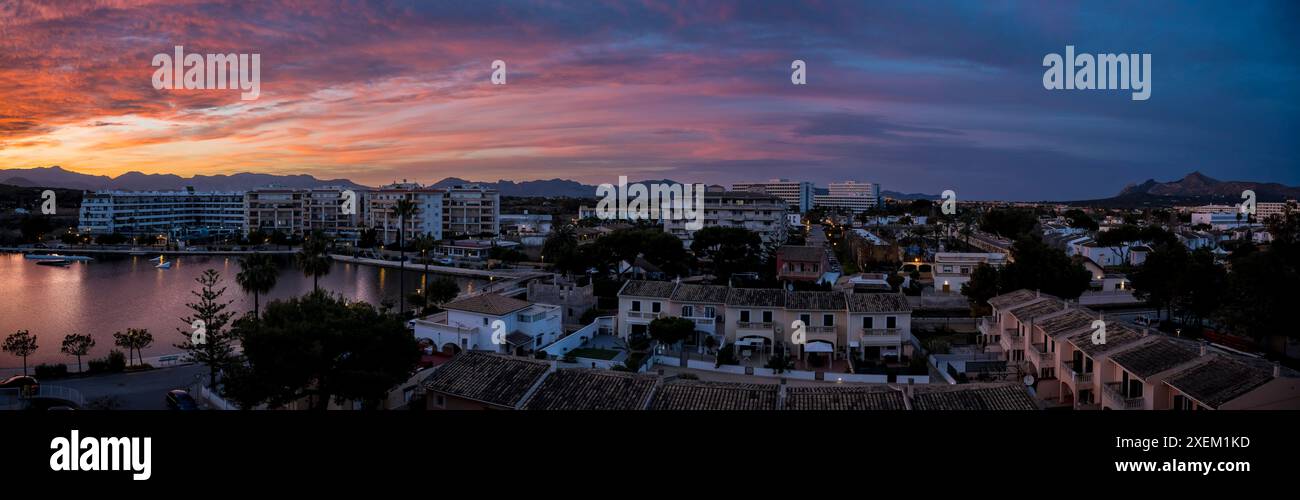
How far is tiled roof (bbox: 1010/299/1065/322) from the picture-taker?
50.6ft

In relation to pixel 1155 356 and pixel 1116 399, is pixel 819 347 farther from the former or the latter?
pixel 1155 356

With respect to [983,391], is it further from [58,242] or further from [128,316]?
[58,242]

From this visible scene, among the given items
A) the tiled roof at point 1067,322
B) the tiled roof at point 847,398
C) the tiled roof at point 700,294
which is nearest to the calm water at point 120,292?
the tiled roof at point 700,294

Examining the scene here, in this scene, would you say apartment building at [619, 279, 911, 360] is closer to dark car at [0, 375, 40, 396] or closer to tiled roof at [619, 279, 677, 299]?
tiled roof at [619, 279, 677, 299]

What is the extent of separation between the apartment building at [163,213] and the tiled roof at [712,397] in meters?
64.1

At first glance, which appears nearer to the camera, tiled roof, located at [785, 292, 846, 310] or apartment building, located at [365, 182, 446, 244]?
tiled roof, located at [785, 292, 846, 310]

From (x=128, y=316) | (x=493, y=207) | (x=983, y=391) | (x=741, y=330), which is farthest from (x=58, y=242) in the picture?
(x=983, y=391)

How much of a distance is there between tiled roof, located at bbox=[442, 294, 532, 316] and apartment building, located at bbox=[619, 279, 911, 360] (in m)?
3.01


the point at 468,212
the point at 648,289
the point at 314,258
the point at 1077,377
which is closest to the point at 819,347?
the point at 648,289

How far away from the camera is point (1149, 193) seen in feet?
433

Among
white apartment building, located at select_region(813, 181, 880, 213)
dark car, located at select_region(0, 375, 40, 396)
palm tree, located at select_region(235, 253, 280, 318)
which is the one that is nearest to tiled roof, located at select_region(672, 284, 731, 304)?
palm tree, located at select_region(235, 253, 280, 318)

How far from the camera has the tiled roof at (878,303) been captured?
56.9 feet
